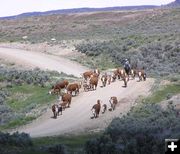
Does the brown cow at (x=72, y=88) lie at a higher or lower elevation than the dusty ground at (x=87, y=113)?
higher

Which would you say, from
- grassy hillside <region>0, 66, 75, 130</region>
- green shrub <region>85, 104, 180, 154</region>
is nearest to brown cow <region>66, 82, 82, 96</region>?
grassy hillside <region>0, 66, 75, 130</region>

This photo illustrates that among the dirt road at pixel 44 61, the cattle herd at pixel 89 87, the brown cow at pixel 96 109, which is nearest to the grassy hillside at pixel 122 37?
the dirt road at pixel 44 61

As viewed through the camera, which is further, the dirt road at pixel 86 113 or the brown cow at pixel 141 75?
the brown cow at pixel 141 75

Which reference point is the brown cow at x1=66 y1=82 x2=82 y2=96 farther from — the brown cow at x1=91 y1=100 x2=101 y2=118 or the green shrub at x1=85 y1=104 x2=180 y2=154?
the green shrub at x1=85 y1=104 x2=180 y2=154

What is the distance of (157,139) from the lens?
1891 centimetres

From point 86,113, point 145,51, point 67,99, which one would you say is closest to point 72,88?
point 67,99

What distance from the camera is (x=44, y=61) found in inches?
2386

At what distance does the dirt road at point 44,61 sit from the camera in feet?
180

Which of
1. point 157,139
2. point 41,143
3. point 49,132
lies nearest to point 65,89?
point 49,132

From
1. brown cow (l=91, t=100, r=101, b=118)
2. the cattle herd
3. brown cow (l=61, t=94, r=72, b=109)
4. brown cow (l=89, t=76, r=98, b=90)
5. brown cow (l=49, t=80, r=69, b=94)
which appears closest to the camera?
brown cow (l=91, t=100, r=101, b=118)

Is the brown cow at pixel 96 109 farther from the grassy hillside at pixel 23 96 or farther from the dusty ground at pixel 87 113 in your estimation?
the grassy hillside at pixel 23 96

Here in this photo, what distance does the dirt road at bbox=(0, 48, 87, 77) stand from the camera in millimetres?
54875

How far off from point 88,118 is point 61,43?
46658mm

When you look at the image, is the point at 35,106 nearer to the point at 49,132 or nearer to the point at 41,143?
the point at 49,132
